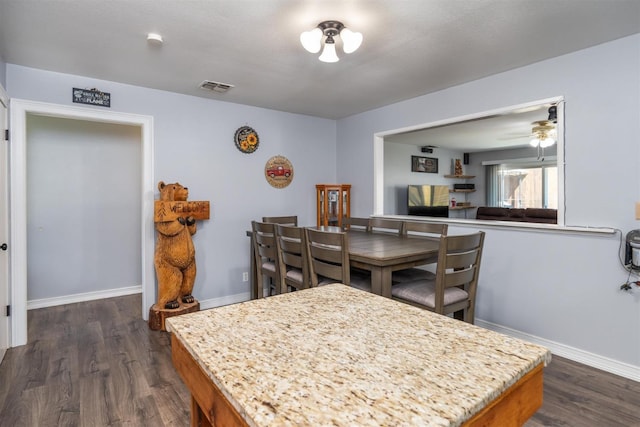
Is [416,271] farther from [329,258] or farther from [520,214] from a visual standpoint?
[520,214]

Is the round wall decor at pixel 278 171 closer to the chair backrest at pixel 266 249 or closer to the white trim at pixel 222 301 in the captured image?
the chair backrest at pixel 266 249

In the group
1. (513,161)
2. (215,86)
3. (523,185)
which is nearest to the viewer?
(215,86)

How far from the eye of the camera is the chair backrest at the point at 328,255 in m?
2.26

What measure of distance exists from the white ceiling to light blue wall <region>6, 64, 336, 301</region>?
0.21 meters


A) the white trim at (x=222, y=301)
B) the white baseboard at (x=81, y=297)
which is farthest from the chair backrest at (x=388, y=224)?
the white baseboard at (x=81, y=297)

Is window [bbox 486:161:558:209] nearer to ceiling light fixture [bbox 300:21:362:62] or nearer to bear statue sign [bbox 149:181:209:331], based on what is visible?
ceiling light fixture [bbox 300:21:362:62]

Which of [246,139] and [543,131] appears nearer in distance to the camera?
[246,139]

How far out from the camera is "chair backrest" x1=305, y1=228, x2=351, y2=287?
226 centimetres

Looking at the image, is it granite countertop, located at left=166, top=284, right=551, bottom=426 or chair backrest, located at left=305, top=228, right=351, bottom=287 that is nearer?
granite countertop, located at left=166, top=284, right=551, bottom=426

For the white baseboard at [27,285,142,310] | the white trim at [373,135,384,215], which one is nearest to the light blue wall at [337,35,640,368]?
the white trim at [373,135,384,215]

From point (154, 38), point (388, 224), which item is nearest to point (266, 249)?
point (388, 224)

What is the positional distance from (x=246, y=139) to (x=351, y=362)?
3564mm

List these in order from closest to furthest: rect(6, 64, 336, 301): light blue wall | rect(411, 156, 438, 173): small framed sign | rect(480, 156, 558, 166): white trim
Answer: rect(6, 64, 336, 301): light blue wall
rect(411, 156, 438, 173): small framed sign
rect(480, 156, 558, 166): white trim

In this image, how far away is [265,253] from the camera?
9.88ft
